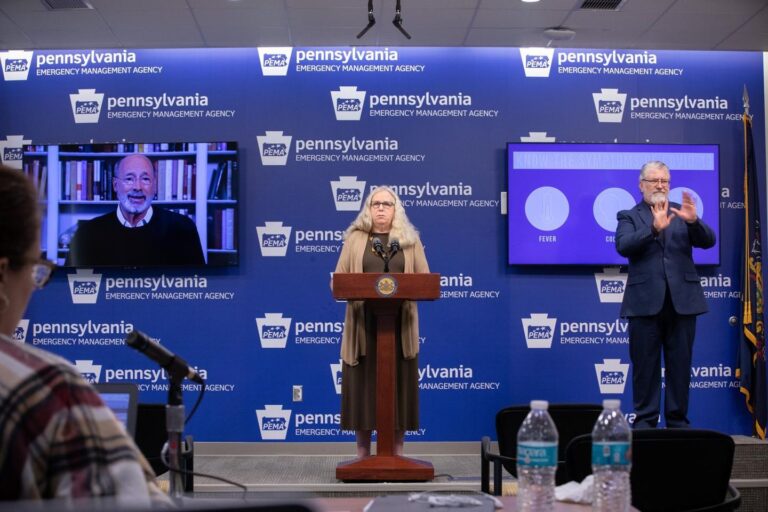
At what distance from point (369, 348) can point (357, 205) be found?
199 cm

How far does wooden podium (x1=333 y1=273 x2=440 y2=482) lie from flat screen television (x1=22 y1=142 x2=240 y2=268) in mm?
2099

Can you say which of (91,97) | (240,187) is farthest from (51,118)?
A: (240,187)

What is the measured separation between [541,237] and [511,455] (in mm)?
3047

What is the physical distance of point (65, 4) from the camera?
5.46m

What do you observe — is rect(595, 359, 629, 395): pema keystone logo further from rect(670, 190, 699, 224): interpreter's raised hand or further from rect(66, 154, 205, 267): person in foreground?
rect(66, 154, 205, 267): person in foreground

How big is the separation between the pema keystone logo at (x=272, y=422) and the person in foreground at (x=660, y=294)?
2.74 meters

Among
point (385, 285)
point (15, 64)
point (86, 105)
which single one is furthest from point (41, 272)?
point (15, 64)

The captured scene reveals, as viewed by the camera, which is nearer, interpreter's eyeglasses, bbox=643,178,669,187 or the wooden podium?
the wooden podium

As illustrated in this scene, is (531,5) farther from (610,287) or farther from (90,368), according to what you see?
(90,368)

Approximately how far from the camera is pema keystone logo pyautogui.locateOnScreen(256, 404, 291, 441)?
6117 millimetres

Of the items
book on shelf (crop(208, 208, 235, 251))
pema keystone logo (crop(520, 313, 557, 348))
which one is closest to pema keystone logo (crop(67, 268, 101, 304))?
book on shelf (crop(208, 208, 235, 251))

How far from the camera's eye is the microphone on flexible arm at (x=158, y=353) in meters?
1.69

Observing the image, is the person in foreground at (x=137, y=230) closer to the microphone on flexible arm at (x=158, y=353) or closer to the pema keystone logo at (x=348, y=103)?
the pema keystone logo at (x=348, y=103)

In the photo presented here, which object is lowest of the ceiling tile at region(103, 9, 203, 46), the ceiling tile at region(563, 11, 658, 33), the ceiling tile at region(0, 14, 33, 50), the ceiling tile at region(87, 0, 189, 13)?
the ceiling tile at region(0, 14, 33, 50)
